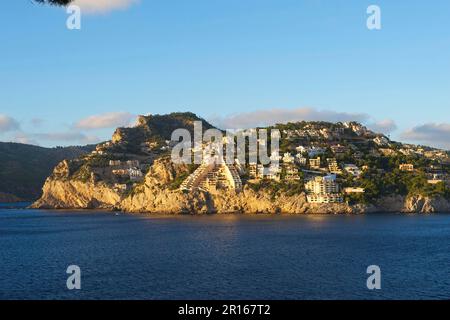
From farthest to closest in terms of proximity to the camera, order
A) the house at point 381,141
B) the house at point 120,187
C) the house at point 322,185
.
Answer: the house at point 120,187, the house at point 381,141, the house at point 322,185

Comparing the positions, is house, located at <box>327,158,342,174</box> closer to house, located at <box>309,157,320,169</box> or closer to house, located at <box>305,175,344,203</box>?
house, located at <box>309,157,320,169</box>

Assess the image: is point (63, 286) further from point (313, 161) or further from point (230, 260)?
point (313, 161)

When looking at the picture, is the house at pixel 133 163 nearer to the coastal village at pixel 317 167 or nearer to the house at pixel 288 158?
the coastal village at pixel 317 167

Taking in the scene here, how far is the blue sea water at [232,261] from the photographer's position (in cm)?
3528

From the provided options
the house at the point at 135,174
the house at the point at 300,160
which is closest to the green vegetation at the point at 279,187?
the house at the point at 300,160

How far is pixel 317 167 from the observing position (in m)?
129

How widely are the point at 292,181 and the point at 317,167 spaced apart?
15.2 meters

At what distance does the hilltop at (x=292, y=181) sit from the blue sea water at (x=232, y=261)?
101 ft

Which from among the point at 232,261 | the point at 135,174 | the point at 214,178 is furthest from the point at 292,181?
the point at 232,261

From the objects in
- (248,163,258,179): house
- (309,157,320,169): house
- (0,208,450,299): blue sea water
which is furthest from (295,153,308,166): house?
(0,208,450,299): blue sea water

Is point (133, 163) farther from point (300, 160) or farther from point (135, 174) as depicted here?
point (300, 160)

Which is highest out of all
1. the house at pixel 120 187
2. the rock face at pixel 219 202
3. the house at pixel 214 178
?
the house at pixel 214 178
